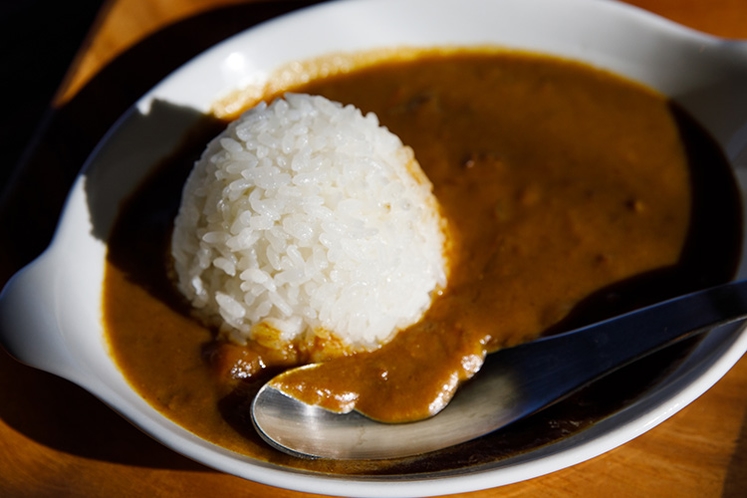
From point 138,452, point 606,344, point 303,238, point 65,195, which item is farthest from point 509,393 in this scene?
point 65,195

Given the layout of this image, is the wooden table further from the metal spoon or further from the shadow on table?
the metal spoon

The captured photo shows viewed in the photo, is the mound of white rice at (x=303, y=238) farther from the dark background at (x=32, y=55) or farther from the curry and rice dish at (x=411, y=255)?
the dark background at (x=32, y=55)

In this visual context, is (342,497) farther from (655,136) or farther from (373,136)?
(655,136)

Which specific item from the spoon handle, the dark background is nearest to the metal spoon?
the spoon handle

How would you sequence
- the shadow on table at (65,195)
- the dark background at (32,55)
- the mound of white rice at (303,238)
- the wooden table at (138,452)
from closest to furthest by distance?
the wooden table at (138,452)
the shadow on table at (65,195)
the mound of white rice at (303,238)
the dark background at (32,55)

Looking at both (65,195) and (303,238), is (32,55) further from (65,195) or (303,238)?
(303,238)

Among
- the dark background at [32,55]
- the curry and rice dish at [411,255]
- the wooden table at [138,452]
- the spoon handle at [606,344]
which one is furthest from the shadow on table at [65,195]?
the spoon handle at [606,344]

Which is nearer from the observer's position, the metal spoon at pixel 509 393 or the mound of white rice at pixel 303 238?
the metal spoon at pixel 509 393
